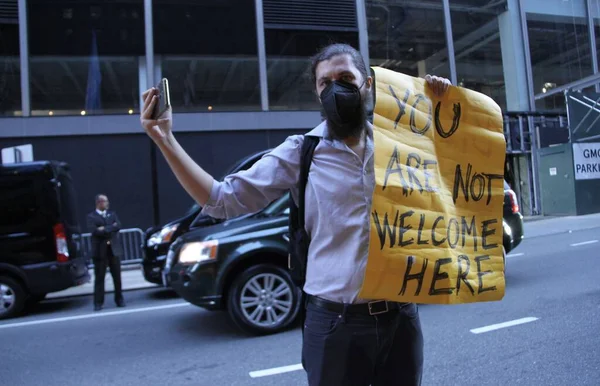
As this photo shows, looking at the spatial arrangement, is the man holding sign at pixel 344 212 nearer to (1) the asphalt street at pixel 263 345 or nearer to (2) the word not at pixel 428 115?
(2) the word not at pixel 428 115

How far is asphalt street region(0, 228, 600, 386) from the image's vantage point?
4098 mm

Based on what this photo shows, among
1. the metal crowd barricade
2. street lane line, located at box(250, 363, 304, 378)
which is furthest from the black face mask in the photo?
the metal crowd barricade

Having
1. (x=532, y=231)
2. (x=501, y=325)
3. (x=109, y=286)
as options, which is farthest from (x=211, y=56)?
(x=501, y=325)

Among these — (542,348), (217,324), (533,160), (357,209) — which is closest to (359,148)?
(357,209)

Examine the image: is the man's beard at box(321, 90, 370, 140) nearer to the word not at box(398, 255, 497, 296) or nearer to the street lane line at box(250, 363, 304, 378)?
the word not at box(398, 255, 497, 296)

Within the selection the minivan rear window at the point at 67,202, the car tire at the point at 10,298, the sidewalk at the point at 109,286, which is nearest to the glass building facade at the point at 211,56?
the sidewalk at the point at 109,286

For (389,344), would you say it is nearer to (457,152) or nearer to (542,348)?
(457,152)

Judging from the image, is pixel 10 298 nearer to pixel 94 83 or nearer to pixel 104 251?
pixel 104 251

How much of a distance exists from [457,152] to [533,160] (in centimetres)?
1931

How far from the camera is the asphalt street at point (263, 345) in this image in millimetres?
4098

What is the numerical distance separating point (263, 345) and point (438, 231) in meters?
3.71

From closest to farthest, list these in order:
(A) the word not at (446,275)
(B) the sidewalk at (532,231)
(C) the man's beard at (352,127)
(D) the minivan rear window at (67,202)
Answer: (A) the word not at (446,275) → (C) the man's beard at (352,127) → (D) the minivan rear window at (67,202) → (B) the sidewalk at (532,231)

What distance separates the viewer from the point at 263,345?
5090 mm

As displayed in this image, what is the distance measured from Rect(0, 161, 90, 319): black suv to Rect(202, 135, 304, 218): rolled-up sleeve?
22.9ft
